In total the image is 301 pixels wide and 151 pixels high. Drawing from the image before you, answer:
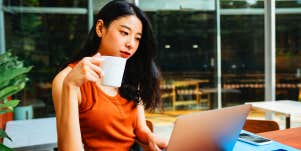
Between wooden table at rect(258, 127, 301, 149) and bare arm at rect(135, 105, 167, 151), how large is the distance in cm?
55

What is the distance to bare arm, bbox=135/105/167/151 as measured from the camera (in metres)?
1.37

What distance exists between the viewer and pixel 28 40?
4.12m

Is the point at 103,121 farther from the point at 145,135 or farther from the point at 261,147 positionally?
the point at 261,147

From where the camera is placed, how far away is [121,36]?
127 cm

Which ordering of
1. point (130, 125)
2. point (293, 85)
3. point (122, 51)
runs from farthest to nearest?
point (293, 85) < point (130, 125) < point (122, 51)

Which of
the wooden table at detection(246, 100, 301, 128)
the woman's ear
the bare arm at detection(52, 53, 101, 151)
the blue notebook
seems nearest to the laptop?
the blue notebook

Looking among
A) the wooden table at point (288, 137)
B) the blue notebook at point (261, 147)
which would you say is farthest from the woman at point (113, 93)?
the wooden table at point (288, 137)

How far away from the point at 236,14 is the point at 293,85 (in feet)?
4.09

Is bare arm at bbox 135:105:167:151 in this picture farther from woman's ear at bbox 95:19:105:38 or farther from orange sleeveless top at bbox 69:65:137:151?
woman's ear at bbox 95:19:105:38

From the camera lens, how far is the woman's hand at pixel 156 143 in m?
1.36

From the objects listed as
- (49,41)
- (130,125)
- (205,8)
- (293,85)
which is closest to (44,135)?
(130,125)

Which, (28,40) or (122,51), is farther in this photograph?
(28,40)

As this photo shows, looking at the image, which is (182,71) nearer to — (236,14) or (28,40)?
(236,14)

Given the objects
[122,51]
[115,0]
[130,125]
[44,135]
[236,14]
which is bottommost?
[44,135]
